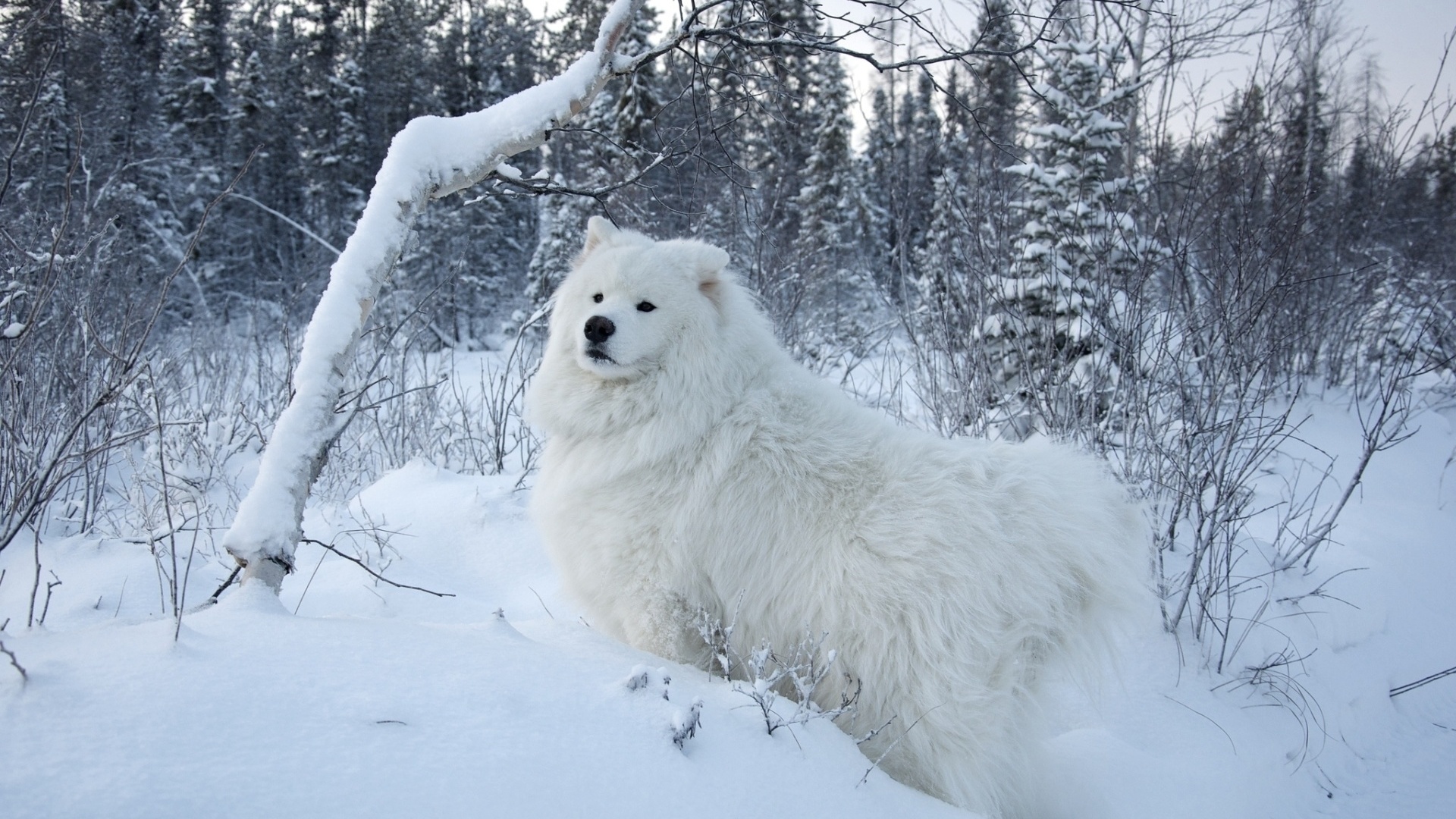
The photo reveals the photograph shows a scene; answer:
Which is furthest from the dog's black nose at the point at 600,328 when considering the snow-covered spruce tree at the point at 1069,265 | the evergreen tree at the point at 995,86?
the snow-covered spruce tree at the point at 1069,265

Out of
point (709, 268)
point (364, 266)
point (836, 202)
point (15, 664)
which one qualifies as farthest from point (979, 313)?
point (836, 202)

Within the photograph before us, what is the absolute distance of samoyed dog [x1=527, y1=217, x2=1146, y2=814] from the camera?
2.21m

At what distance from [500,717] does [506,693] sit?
0.10 m

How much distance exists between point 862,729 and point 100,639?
2052mm

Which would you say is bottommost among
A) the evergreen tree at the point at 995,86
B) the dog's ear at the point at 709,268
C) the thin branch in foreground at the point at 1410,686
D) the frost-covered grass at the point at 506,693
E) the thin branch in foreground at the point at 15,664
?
the thin branch in foreground at the point at 1410,686

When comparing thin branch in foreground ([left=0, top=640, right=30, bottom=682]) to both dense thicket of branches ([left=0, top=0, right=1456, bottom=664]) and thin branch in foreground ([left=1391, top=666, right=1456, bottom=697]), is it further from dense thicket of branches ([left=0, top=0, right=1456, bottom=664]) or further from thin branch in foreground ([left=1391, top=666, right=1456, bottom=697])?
thin branch in foreground ([left=1391, top=666, right=1456, bottom=697])

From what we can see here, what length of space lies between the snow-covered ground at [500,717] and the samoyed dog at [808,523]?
23cm

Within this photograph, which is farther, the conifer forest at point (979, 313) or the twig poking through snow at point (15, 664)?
the conifer forest at point (979, 313)

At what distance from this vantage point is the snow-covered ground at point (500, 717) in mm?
1290

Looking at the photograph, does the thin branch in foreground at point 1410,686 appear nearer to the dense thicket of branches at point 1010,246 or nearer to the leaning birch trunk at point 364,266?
the dense thicket of branches at point 1010,246

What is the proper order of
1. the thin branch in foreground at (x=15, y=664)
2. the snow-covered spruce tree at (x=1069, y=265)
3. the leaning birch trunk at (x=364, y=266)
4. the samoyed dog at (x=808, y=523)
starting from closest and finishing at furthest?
the thin branch in foreground at (x=15, y=664), the leaning birch trunk at (x=364, y=266), the samoyed dog at (x=808, y=523), the snow-covered spruce tree at (x=1069, y=265)

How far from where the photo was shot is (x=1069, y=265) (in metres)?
5.95

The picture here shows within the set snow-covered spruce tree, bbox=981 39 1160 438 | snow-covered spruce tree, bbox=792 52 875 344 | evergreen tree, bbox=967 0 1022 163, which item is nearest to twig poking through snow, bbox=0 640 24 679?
evergreen tree, bbox=967 0 1022 163

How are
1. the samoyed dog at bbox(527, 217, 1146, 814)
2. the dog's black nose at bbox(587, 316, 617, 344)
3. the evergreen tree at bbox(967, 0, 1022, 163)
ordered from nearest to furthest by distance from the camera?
the samoyed dog at bbox(527, 217, 1146, 814) → the dog's black nose at bbox(587, 316, 617, 344) → the evergreen tree at bbox(967, 0, 1022, 163)
